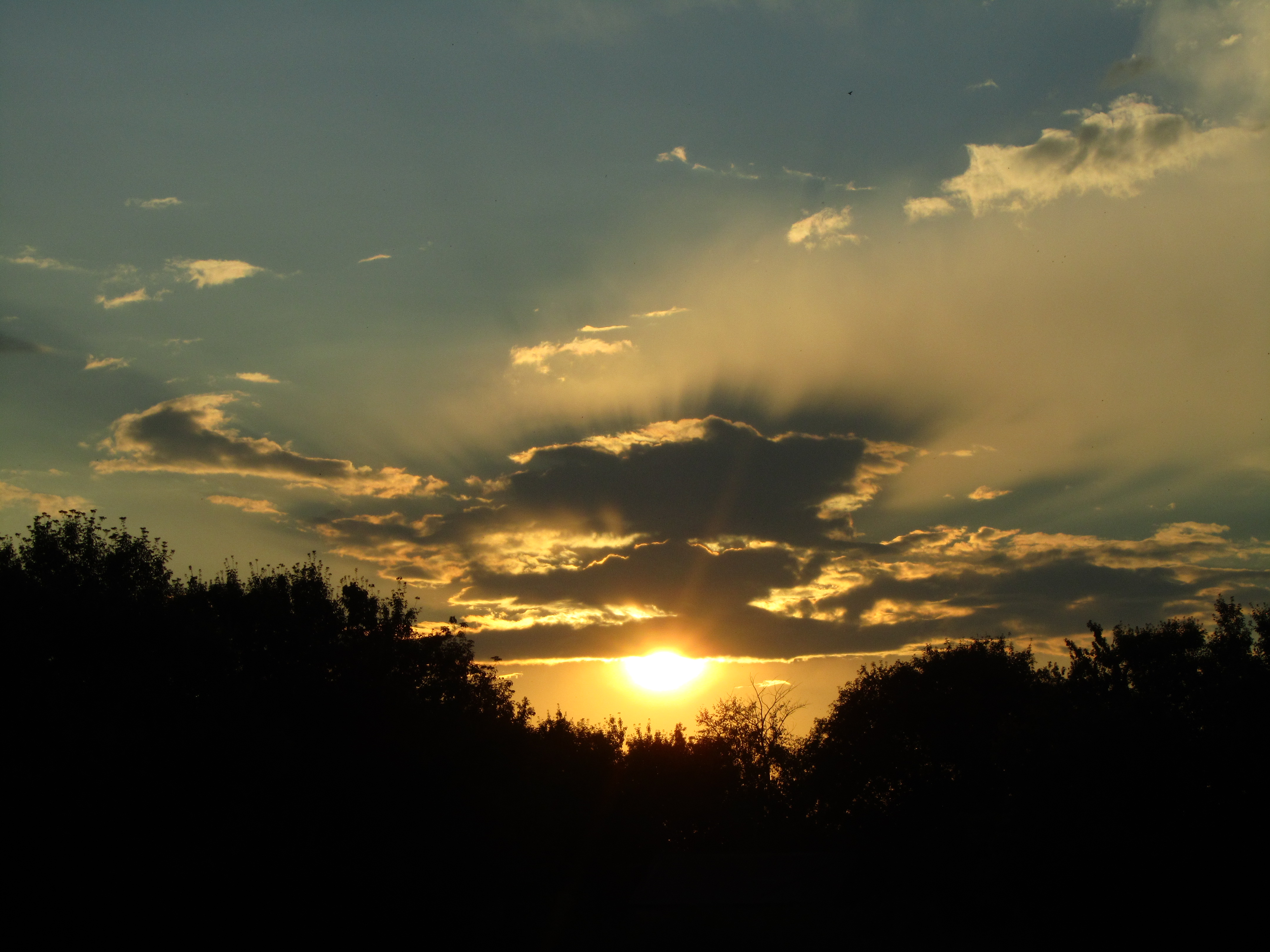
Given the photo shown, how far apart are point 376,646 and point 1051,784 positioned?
31.0 meters

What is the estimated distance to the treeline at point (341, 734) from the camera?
105ft

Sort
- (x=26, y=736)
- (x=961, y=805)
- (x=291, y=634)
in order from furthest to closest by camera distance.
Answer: (x=961, y=805) < (x=291, y=634) < (x=26, y=736)

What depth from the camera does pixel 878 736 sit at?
66.8 m

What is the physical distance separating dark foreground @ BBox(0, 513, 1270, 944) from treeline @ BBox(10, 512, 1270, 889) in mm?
95

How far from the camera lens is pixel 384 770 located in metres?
38.3

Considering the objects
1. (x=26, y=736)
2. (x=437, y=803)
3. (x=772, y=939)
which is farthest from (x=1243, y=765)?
(x=26, y=736)

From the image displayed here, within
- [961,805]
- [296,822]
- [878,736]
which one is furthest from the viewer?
[878,736]

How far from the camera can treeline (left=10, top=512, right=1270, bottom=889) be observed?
32.0 meters

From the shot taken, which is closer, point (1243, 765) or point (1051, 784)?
point (1243, 765)

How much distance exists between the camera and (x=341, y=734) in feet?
123

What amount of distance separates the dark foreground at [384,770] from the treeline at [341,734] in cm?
9

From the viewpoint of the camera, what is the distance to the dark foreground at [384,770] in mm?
31703

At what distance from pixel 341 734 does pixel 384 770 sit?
269 cm

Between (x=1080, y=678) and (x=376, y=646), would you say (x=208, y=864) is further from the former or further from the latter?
(x=1080, y=678)
